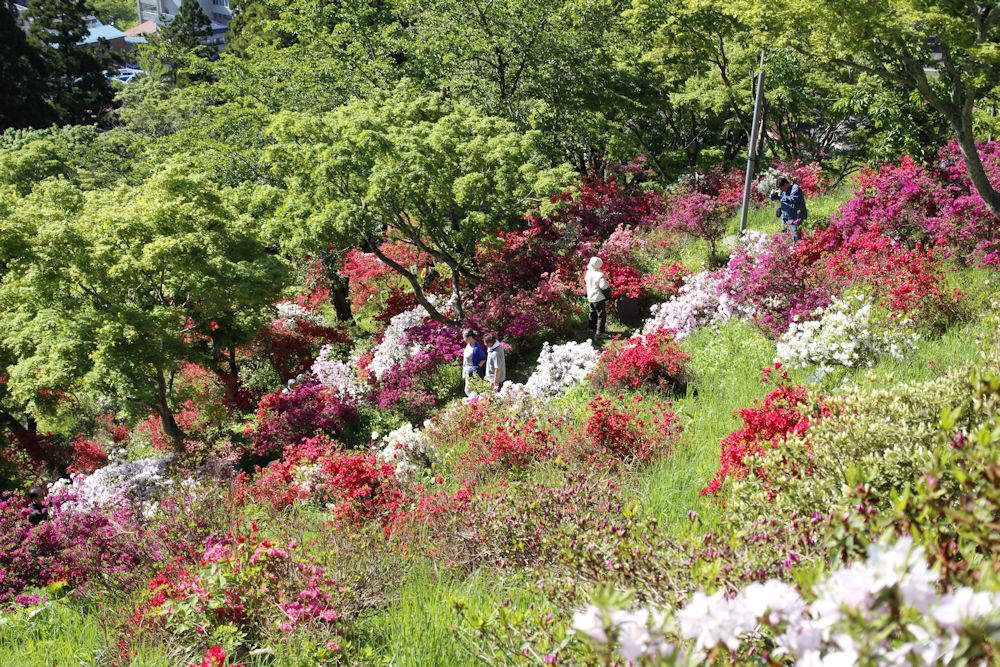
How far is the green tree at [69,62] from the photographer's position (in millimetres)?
36594

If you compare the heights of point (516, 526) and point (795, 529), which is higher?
point (795, 529)

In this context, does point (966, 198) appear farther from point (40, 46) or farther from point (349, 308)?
point (40, 46)

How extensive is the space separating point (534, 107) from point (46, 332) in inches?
386

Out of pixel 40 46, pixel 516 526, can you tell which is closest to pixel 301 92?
pixel 516 526

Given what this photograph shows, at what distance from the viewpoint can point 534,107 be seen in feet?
48.4

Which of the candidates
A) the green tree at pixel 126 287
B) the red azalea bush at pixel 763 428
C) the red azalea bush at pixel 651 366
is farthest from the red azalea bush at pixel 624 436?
the green tree at pixel 126 287

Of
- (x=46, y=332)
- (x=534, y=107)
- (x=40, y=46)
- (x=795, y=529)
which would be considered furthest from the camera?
(x=40, y=46)

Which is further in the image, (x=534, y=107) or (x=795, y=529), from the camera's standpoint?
(x=534, y=107)

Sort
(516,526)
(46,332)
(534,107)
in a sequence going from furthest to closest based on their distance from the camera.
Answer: (534,107), (46,332), (516,526)

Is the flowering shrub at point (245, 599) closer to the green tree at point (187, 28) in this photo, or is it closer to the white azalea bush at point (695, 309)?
the white azalea bush at point (695, 309)

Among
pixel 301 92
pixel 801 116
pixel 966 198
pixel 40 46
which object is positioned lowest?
pixel 966 198

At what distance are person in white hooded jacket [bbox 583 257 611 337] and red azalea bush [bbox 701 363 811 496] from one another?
553cm

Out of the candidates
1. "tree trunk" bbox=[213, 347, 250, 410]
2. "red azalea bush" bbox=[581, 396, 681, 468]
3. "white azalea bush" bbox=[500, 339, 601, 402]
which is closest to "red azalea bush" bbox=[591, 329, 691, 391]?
"white azalea bush" bbox=[500, 339, 601, 402]

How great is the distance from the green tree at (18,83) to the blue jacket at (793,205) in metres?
31.9
